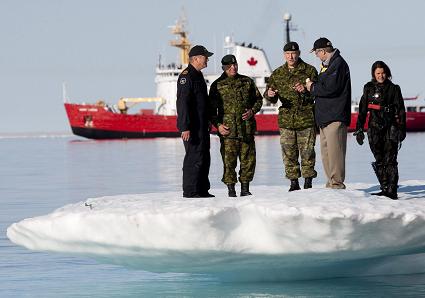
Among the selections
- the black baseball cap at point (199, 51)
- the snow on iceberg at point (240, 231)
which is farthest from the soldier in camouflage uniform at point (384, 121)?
the black baseball cap at point (199, 51)

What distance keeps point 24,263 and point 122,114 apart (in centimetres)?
7094

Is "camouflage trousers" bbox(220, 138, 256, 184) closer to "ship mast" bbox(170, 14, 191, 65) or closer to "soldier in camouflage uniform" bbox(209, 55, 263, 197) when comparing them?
"soldier in camouflage uniform" bbox(209, 55, 263, 197)

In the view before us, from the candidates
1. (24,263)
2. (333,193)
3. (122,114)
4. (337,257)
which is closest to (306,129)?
(333,193)

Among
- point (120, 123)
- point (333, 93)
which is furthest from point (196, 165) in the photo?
point (120, 123)

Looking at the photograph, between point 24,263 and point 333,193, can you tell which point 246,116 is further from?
point 24,263

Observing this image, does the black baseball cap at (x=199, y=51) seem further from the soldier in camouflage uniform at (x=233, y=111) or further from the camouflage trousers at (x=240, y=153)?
the camouflage trousers at (x=240, y=153)

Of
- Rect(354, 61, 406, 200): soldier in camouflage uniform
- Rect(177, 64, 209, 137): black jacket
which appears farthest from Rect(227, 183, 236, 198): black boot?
Rect(354, 61, 406, 200): soldier in camouflage uniform

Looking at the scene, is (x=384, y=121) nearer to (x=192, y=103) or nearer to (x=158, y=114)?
(x=192, y=103)

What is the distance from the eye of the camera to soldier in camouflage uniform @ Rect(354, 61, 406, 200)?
32.6 ft

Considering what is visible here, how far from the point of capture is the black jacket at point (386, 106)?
9.91 metres

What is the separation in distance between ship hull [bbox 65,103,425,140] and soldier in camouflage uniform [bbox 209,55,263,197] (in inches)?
2847

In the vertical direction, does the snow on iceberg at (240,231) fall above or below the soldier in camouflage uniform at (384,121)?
below

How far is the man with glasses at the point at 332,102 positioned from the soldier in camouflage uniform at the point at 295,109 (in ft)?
0.50

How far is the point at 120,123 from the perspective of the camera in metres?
83.1
